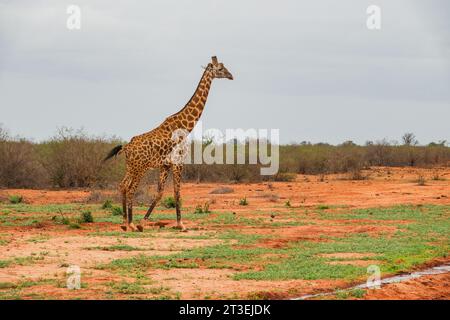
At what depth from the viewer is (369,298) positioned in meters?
10.6

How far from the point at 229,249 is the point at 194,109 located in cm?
423

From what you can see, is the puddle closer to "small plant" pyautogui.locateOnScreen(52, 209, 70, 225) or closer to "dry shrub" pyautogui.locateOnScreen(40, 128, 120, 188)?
"small plant" pyautogui.locateOnScreen(52, 209, 70, 225)

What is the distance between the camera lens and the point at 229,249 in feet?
48.5

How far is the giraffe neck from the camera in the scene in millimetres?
17969


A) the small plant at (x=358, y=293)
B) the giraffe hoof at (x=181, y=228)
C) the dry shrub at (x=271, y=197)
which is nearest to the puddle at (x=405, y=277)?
the small plant at (x=358, y=293)

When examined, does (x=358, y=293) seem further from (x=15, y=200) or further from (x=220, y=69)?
(x=15, y=200)

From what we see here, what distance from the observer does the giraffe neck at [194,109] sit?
17969mm

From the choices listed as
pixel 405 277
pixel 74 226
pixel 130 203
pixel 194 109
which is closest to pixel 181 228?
pixel 130 203

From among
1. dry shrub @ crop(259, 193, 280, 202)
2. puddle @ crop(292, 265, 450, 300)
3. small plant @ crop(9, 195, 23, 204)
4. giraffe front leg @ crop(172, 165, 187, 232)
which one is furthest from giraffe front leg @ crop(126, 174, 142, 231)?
dry shrub @ crop(259, 193, 280, 202)

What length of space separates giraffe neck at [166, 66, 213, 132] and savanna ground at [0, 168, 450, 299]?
6.94ft

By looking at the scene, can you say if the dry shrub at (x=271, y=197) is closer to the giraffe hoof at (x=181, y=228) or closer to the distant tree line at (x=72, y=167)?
the distant tree line at (x=72, y=167)

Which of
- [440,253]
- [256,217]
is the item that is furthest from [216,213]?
[440,253]

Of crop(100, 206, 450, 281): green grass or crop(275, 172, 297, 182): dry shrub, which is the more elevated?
crop(275, 172, 297, 182): dry shrub

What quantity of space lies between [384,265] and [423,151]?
4246 cm
